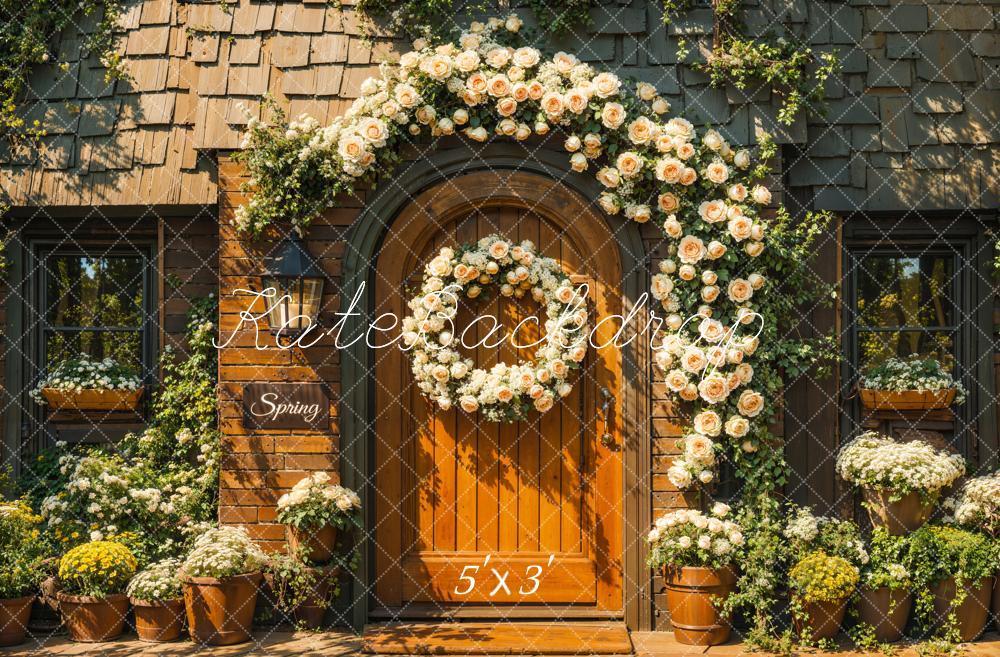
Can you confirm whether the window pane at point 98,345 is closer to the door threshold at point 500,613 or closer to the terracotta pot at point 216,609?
the terracotta pot at point 216,609

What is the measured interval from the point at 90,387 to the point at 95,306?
63 centimetres

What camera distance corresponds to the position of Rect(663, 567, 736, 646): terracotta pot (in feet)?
18.6

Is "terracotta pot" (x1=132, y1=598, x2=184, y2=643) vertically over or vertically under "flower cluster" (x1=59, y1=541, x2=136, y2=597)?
under

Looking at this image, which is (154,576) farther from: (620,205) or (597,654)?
(620,205)

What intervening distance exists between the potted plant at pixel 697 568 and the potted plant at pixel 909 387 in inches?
51.4

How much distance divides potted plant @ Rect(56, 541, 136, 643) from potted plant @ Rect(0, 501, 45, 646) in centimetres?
19

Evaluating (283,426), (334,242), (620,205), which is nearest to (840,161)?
(620,205)

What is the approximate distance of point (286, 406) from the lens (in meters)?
6.05

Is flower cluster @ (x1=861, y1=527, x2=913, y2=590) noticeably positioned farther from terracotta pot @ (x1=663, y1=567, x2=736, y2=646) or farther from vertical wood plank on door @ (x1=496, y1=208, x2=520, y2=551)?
vertical wood plank on door @ (x1=496, y1=208, x2=520, y2=551)

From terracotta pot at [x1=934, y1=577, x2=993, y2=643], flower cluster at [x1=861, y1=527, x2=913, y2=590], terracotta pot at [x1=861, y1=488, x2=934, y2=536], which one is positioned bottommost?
terracotta pot at [x1=934, y1=577, x2=993, y2=643]

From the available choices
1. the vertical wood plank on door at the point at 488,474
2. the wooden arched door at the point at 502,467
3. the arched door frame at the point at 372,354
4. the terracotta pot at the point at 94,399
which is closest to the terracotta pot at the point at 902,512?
the arched door frame at the point at 372,354

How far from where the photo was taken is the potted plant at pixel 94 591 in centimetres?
564

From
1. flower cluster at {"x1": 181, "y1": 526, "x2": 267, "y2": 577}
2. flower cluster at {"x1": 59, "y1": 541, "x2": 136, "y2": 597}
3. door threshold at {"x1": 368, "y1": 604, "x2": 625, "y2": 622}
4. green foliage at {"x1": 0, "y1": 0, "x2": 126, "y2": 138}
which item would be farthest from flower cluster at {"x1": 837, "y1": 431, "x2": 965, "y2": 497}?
green foliage at {"x1": 0, "y1": 0, "x2": 126, "y2": 138}

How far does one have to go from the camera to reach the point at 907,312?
6660mm
